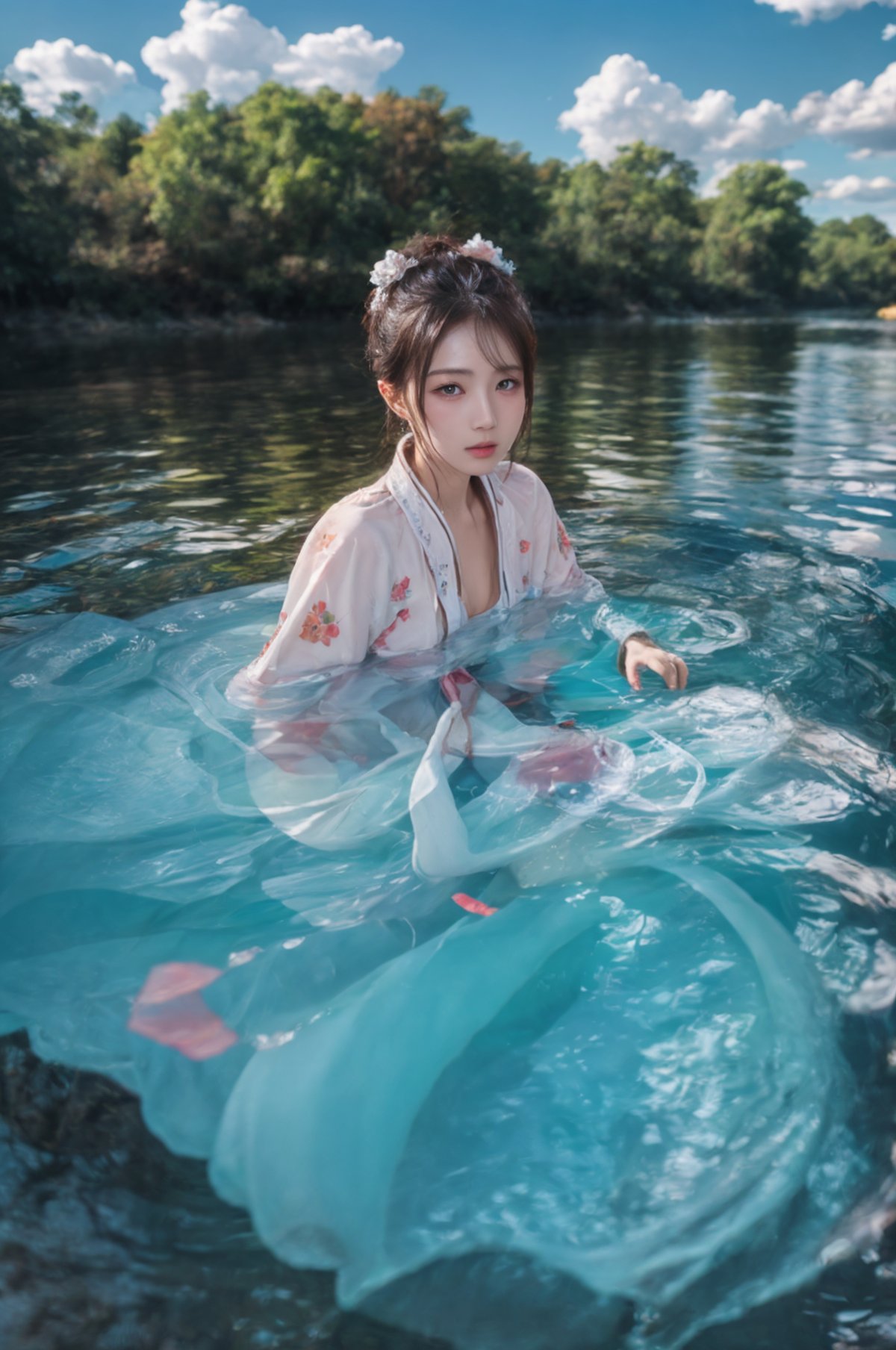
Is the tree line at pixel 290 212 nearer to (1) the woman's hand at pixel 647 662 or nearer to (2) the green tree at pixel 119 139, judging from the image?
(2) the green tree at pixel 119 139

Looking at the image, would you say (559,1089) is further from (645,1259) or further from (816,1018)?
(816,1018)

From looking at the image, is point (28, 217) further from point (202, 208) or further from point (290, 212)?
point (290, 212)

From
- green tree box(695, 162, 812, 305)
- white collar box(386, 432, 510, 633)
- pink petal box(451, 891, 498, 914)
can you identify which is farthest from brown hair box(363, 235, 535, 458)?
green tree box(695, 162, 812, 305)

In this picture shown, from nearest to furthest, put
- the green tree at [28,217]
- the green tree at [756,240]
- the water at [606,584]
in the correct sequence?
the water at [606,584]
the green tree at [28,217]
the green tree at [756,240]

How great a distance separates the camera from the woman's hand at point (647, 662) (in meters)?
2.38

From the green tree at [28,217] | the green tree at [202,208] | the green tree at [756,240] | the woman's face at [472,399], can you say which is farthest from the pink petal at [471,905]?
the green tree at [756,240]

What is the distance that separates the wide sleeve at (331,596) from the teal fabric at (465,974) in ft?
0.36

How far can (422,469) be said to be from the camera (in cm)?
243

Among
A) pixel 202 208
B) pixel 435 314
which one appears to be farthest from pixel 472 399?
pixel 202 208

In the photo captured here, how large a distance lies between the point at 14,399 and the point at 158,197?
23012 mm

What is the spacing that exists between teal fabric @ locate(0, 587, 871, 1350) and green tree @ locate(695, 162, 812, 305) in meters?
57.8

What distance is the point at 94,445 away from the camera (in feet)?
23.8

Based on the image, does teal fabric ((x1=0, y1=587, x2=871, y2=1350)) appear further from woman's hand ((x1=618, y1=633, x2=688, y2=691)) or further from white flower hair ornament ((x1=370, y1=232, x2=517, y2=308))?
white flower hair ornament ((x1=370, y1=232, x2=517, y2=308))

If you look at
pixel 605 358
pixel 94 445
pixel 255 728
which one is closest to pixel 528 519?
pixel 255 728
